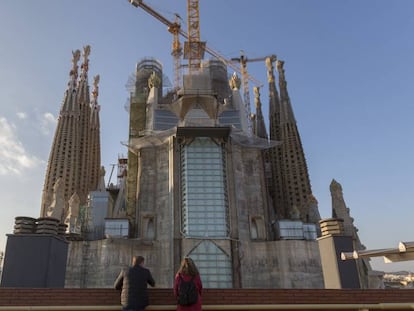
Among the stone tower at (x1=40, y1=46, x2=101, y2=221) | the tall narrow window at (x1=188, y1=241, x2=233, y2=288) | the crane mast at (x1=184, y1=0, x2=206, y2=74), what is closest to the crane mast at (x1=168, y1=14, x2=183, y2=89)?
the crane mast at (x1=184, y1=0, x2=206, y2=74)

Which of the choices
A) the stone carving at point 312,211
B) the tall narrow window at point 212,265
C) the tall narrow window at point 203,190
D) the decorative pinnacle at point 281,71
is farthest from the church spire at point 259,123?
the tall narrow window at point 212,265

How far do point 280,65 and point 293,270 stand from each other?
44031mm

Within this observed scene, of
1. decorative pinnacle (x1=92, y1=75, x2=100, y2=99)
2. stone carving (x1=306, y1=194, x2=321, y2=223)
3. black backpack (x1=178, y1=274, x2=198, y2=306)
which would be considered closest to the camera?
black backpack (x1=178, y1=274, x2=198, y2=306)

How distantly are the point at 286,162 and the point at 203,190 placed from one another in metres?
30.5

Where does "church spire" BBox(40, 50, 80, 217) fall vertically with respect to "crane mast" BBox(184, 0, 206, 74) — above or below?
below

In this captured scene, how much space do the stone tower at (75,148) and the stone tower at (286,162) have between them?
32.6 metres

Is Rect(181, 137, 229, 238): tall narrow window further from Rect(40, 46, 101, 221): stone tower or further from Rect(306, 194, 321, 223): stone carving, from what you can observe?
Rect(40, 46, 101, 221): stone tower

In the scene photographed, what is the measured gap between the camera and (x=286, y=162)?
2359 inches

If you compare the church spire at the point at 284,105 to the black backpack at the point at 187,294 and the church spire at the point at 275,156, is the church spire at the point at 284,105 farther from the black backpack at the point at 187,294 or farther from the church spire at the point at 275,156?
the black backpack at the point at 187,294

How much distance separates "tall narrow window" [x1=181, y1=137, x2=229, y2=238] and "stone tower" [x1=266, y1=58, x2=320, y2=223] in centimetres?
2372

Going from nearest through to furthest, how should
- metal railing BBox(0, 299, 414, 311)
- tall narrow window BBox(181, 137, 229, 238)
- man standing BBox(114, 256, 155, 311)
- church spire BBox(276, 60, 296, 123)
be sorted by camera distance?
1. man standing BBox(114, 256, 155, 311)
2. metal railing BBox(0, 299, 414, 311)
3. tall narrow window BBox(181, 137, 229, 238)
4. church spire BBox(276, 60, 296, 123)

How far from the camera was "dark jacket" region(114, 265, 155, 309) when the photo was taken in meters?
6.55

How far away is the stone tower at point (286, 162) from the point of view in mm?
57188

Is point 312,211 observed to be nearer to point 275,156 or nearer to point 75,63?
point 275,156
